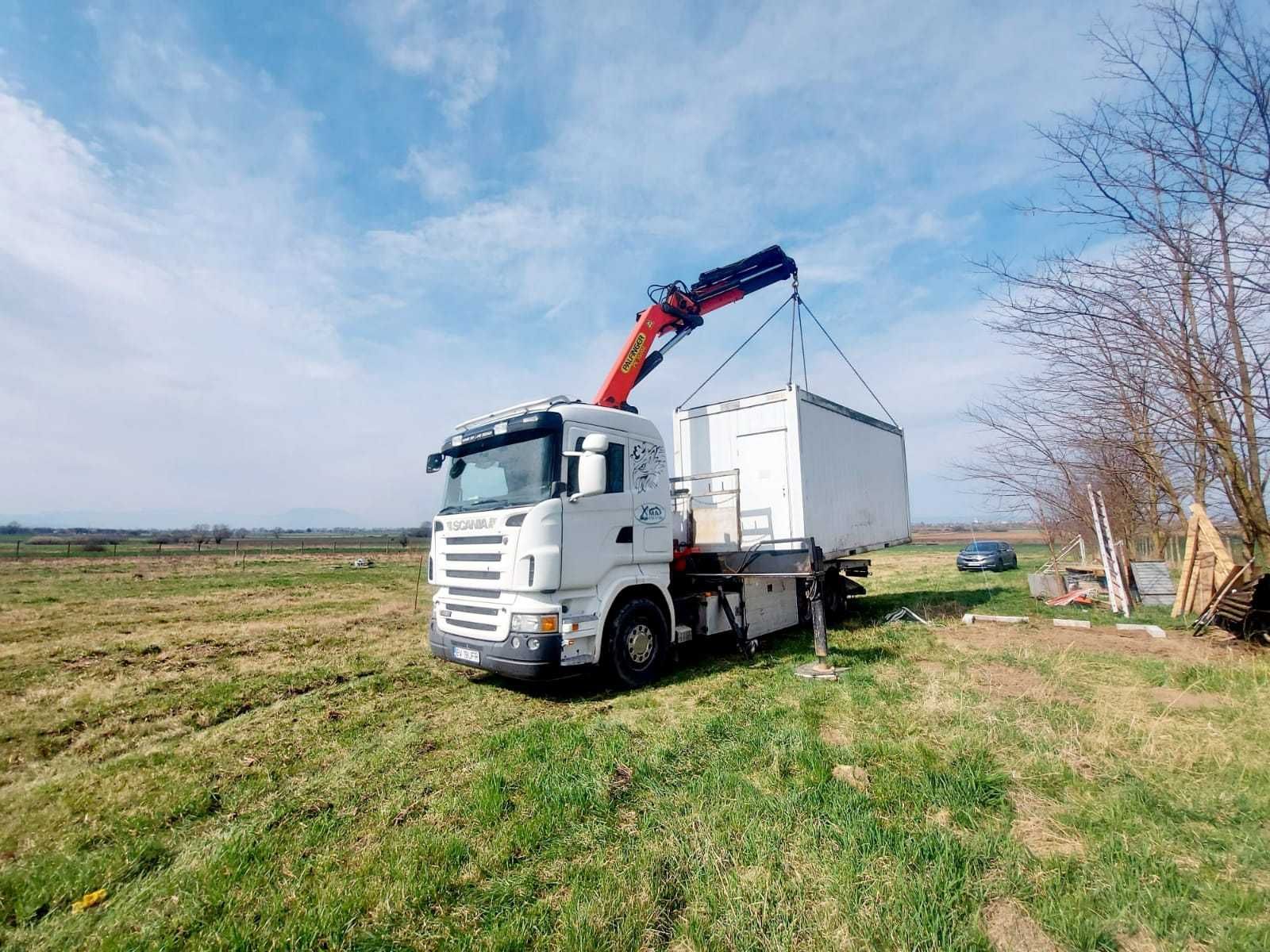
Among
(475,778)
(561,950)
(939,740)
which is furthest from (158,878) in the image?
(939,740)

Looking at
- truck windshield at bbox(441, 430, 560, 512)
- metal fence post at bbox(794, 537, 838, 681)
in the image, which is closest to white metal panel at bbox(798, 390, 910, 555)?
metal fence post at bbox(794, 537, 838, 681)

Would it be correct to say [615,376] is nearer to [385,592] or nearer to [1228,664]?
[1228,664]

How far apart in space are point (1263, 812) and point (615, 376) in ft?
24.5

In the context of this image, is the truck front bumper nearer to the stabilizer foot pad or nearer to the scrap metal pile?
the stabilizer foot pad

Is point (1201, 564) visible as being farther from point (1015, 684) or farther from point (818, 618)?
point (818, 618)

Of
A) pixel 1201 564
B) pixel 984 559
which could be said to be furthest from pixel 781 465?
pixel 984 559

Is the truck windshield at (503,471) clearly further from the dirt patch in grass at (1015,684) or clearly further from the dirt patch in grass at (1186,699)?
the dirt patch in grass at (1186,699)

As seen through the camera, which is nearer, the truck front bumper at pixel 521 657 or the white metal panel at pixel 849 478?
the truck front bumper at pixel 521 657

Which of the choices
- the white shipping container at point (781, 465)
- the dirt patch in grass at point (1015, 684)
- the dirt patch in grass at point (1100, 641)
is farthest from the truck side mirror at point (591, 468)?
the dirt patch in grass at point (1100, 641)

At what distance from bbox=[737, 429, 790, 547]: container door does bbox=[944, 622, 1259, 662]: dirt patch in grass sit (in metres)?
3.29

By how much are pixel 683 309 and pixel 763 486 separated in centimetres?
346

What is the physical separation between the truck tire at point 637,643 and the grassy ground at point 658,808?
0.38 m

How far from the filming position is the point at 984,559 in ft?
84.7

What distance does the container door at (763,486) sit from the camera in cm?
763
